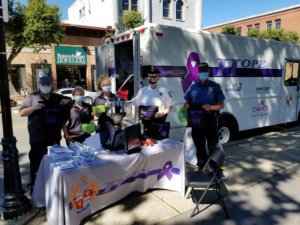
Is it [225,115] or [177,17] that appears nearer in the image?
[225,115]

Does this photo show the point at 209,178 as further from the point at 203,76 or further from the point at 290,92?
the point at 290,92

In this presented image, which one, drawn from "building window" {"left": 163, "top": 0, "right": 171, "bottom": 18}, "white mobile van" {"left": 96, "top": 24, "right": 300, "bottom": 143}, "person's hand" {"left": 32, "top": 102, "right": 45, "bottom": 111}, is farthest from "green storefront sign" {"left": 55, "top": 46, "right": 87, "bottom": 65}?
"person's hand" {"left": 32, "top": 102, "right": 45, "bottom": 111}

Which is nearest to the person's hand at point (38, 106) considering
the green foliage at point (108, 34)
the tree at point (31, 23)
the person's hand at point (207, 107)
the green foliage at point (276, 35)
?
the person's hand at point (207, 107)

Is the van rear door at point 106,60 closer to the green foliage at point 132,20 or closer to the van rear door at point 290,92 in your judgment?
the van rear door at point 290,92

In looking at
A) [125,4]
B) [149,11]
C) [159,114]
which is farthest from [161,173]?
[149,11]

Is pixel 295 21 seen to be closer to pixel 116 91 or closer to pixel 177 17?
pixel 177 17

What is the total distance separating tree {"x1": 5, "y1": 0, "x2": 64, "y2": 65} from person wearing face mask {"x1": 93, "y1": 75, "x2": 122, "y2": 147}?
12608 millimetres

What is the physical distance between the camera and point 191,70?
19.5 ft

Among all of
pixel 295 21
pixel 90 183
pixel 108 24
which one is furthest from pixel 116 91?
pixel 295 21

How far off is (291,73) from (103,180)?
7.16 metres

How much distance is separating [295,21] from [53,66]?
34678 millimetres

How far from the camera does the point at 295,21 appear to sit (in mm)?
38688

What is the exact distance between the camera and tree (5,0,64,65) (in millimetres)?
15039

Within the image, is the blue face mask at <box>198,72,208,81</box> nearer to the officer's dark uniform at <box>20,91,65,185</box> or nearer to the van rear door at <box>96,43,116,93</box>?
the officer's dark uniform at <box>20,91,65,185</box>
